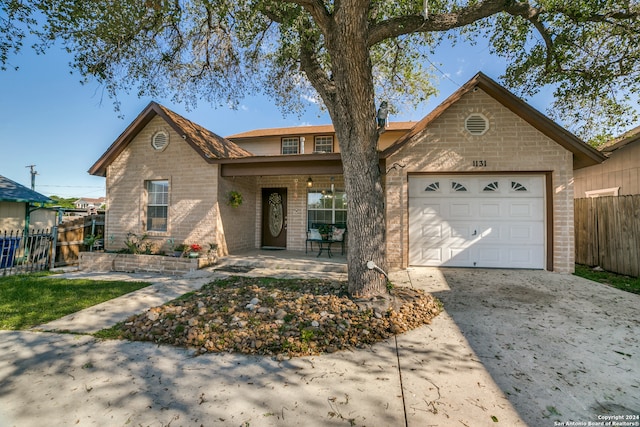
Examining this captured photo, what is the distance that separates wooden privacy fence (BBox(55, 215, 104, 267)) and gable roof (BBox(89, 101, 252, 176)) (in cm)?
193

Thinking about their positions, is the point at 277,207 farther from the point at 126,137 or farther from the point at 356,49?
the point at 356,49

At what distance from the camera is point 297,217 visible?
10.8m

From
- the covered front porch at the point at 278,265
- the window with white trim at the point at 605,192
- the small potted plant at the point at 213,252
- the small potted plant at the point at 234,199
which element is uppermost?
the window with white trim at the point at 605,192

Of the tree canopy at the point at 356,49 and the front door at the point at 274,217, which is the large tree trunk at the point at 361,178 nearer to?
the tree canopy at the point at 356,49

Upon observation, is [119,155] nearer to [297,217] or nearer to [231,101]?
[231,101]

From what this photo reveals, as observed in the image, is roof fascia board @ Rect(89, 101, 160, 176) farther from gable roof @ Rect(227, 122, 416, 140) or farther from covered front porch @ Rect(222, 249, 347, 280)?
gable roof @ Rect(227, 122, 416, 140)

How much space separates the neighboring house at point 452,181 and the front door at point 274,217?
1.99 metres

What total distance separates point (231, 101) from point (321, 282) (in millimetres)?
6580

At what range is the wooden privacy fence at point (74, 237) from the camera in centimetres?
862

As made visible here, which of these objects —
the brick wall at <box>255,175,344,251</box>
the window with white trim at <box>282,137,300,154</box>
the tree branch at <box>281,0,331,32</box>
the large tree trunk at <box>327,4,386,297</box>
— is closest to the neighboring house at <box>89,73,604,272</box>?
the brick wall at <box>255,175,344,251</box>

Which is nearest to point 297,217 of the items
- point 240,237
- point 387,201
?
point 240,237

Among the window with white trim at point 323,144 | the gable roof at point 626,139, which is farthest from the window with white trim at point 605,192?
the window with white trim at point 323,144

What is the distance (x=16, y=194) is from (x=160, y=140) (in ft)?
23.7

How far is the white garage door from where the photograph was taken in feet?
24.4
